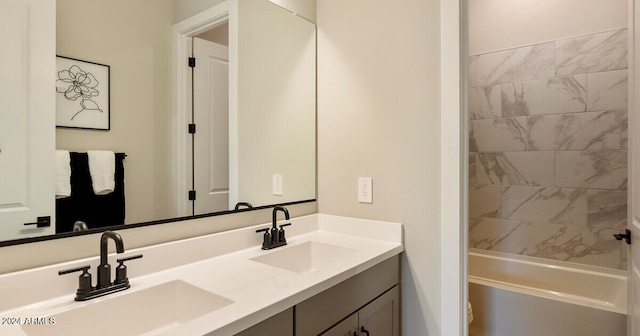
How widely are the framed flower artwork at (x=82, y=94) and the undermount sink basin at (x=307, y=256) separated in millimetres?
793

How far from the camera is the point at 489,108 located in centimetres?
277

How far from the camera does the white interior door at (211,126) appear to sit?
52.8 inches

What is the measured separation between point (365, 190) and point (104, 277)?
109 centimetres

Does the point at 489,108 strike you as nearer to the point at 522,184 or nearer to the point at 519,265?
the point at 522,184

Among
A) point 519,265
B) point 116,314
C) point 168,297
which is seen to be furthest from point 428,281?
point 519,265

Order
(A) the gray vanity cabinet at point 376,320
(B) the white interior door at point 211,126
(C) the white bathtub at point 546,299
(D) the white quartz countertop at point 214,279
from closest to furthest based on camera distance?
(D) the white quartz countertop at point 214,279 → (A) the gray vanity cabinet at point 376,320 → (B) the white interior door at point 211,126 → (C) the white bathtub at point 546,299

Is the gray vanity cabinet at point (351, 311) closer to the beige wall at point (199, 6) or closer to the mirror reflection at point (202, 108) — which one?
the mirror reflection at point (202, 108)

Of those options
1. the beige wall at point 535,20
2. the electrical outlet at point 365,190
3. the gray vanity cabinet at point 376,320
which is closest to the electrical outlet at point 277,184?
the electrical outlet at point 365,190

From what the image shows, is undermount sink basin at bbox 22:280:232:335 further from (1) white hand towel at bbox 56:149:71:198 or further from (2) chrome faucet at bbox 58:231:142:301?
(1) white hand towel at bbox 56:149:71:198

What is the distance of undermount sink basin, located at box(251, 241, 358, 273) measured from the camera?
1421mm

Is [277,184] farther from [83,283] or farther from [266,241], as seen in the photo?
[83,283]

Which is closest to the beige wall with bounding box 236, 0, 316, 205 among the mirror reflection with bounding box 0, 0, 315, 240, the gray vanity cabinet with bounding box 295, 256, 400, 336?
the mirror reflection with bounding box 0, 0, 315, 240

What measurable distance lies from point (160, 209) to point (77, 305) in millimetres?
397

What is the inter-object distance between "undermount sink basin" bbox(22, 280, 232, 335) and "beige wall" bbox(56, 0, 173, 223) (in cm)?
28
